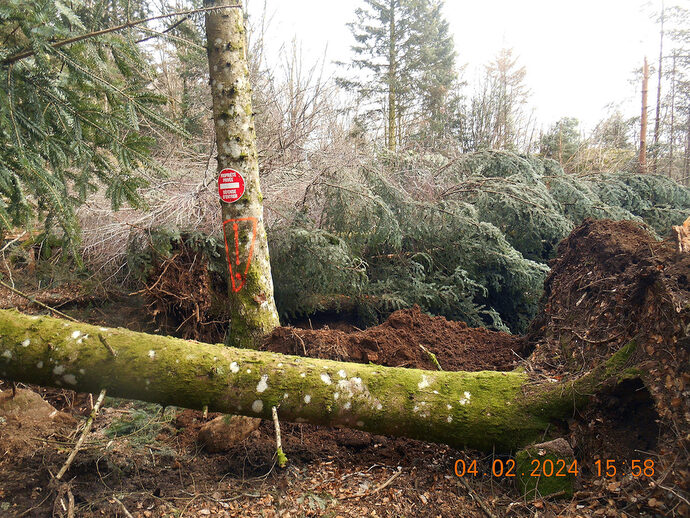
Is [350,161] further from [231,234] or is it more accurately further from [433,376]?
[433,376]

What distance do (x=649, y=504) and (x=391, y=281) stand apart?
150 inches

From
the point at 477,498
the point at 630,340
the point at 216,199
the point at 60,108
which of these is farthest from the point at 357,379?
the point at 216,199

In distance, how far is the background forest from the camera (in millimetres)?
2887

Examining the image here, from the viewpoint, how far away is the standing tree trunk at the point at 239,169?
404 cm

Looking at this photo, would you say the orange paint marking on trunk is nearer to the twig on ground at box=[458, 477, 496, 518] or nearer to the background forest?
the background forest

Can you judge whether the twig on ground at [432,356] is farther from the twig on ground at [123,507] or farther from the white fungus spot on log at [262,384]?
the twig on ground at [123,507]

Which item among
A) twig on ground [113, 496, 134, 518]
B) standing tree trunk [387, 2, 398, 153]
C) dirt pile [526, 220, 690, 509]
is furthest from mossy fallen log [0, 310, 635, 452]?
standing tree trunk [387, 2, 398, 153]

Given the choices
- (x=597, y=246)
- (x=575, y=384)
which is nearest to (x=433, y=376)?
(x=575, y=384)

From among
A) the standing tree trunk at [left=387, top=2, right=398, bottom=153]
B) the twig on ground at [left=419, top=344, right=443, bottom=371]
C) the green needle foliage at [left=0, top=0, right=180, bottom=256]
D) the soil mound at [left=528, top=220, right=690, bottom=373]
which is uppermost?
the standing tree trunk at [left=387, top=2, right=398, bottom=153]

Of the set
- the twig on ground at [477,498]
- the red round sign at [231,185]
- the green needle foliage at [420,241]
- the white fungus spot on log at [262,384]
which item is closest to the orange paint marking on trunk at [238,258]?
Result: the red round sign at [231,185]

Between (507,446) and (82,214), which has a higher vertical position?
(82,214)

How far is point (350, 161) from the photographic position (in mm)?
5992

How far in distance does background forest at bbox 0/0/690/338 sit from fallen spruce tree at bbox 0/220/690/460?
0.88 meters

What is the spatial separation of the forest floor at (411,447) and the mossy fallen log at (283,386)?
0.21 m
